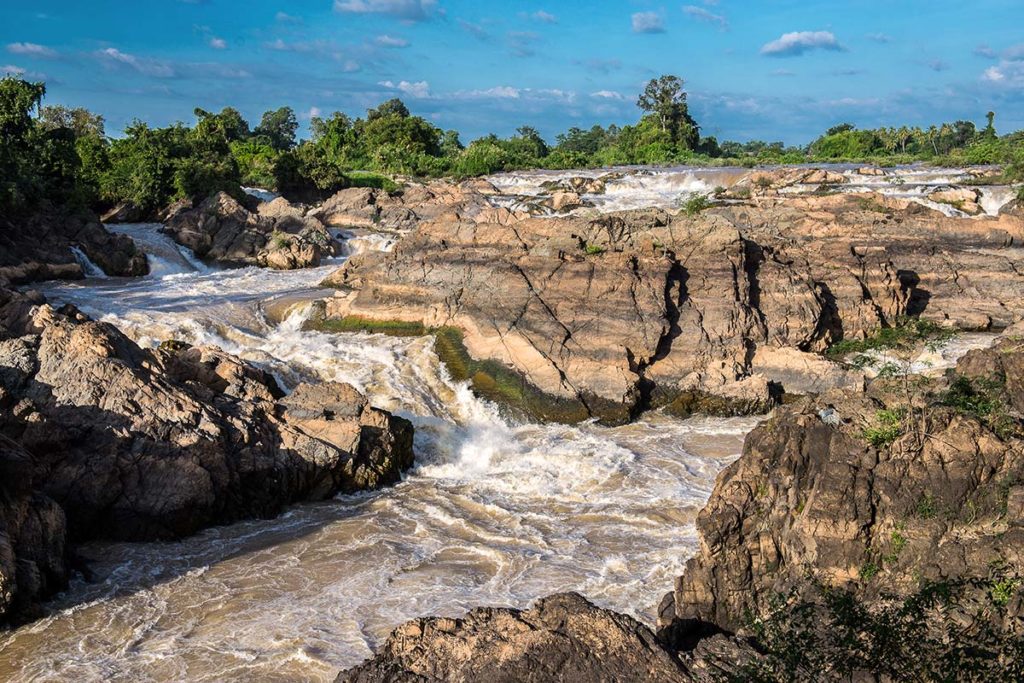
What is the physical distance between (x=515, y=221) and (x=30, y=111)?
17658mm

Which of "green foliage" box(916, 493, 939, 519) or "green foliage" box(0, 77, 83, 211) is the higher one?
"green foliage" box(0, 77, 83, 211)

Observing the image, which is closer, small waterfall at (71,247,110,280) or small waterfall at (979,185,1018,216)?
small waterfall at (71,247,110,280)

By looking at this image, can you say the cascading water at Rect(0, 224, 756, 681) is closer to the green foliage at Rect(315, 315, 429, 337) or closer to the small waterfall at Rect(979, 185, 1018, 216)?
the green foliage at Rect(315, 315, 429, 337)

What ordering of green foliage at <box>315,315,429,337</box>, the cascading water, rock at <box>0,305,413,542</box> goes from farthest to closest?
green foliage at <box>315,315,429,337</box> < rock at <box>0,305,413,542</box> < the cascading water

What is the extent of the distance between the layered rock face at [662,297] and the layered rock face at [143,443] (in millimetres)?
4848

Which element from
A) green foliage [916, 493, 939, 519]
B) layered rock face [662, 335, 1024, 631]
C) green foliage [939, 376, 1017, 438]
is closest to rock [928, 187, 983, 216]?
green foliage [939, 376, 1017, 438]

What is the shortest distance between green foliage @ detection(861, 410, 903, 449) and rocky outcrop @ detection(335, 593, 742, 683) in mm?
3900

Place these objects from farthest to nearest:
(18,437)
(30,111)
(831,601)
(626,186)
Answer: (626,186) → (30,111) → (18,437) → (831,601)

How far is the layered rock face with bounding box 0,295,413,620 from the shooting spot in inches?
452

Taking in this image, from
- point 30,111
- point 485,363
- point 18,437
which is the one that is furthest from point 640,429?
point 30,111

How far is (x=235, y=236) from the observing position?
31562 mm

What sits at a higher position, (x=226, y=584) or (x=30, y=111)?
(x=30, y=111)

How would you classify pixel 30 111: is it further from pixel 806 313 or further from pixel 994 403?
pixel 994 403

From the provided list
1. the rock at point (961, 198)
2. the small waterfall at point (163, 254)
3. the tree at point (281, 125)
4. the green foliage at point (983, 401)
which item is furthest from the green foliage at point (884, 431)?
the tree at point (281, 125)
